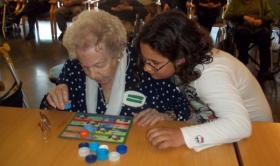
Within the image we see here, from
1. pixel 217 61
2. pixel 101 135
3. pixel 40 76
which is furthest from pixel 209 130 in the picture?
pixel 40 76

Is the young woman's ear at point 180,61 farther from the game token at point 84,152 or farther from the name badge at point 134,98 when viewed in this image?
the game token at point 84,152

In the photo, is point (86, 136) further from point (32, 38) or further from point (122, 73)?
point (32, 38)

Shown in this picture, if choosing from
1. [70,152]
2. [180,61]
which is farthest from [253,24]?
[70,152]

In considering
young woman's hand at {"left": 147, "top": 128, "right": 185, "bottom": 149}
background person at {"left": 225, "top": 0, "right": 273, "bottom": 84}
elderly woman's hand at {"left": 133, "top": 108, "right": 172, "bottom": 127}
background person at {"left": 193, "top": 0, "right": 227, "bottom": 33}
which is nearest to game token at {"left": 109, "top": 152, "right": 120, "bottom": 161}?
young woman's hand at {"left": 147, "top": 128, "right": 185, "bottom": 149}

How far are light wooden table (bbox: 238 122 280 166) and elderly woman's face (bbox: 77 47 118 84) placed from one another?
61cm

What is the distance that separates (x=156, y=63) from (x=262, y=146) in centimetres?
47

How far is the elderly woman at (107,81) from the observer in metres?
1.45

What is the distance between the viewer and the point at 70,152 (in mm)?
1212

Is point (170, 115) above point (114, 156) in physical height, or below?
below

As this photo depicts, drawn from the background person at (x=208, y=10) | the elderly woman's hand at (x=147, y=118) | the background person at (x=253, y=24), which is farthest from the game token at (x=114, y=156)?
the background person at (x=208, y=10)

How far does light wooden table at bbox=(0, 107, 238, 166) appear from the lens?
116 cm

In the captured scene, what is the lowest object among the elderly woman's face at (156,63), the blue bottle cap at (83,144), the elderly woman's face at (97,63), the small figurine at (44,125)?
the small figurine at (44,125)

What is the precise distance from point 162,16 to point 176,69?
0.20m

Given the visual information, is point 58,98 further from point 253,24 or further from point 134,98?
point 253,24
